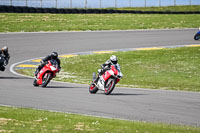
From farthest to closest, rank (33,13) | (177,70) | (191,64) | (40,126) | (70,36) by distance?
(33,13)
(70,36)
(191,64)
(177,70)
(40,126)

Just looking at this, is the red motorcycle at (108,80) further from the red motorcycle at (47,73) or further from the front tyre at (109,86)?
the red motorcycle at (47,73)

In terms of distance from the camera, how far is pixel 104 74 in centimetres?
1398

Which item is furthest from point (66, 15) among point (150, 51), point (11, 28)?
point (150, 51)

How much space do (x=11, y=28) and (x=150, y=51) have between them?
13012mm

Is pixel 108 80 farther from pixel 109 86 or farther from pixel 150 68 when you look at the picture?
pixel 150 68

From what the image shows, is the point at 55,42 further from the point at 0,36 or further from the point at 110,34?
the point at 110,34

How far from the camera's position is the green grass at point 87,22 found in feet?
126

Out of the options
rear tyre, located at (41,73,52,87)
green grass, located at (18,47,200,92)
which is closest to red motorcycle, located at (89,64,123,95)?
rear tyre, located at (41,73,52,87)

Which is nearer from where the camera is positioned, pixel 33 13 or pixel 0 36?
pixel 0 36

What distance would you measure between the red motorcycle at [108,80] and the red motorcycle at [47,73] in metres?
1.64

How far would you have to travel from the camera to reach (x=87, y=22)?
4297 centimetres

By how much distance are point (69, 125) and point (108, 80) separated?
16.8 feet

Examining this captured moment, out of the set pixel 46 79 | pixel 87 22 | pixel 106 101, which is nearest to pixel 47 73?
pixel 46 79

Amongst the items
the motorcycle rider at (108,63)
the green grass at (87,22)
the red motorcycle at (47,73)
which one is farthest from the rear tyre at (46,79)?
the green grass at (87,22)
